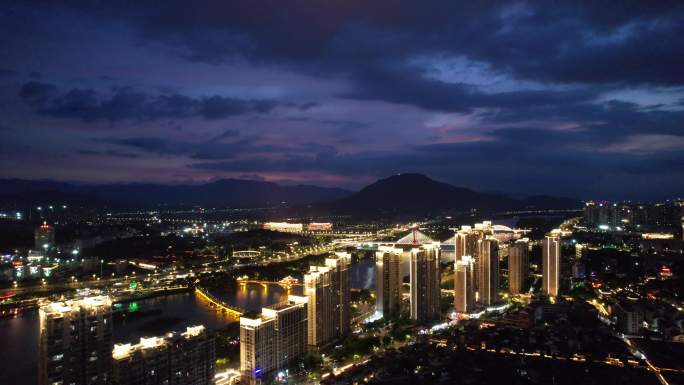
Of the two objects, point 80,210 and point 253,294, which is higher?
point 80,210

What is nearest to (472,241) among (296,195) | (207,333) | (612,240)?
(207,333)

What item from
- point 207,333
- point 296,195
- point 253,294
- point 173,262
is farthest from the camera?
point 296,195

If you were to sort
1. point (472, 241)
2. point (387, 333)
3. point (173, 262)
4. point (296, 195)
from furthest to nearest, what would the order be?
point (296, 195) < point (173, 262) < point (472, 241) < point (387, 333)

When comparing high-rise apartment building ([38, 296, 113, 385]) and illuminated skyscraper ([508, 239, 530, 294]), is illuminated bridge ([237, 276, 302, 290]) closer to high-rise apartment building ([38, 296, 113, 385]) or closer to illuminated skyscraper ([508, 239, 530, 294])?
illuminated skyscraper ([508, 239, 530, 294])

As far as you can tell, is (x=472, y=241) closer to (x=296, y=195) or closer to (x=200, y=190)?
(x=296, y=195)

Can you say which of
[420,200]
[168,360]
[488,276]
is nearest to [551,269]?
[488,276]

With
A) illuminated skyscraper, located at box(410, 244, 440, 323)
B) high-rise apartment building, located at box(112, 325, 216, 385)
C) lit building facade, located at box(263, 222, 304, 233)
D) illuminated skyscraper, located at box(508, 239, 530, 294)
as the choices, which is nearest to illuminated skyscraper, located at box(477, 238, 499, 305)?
illuminated skyscraper, located at box(508, 239, 530, 294)
